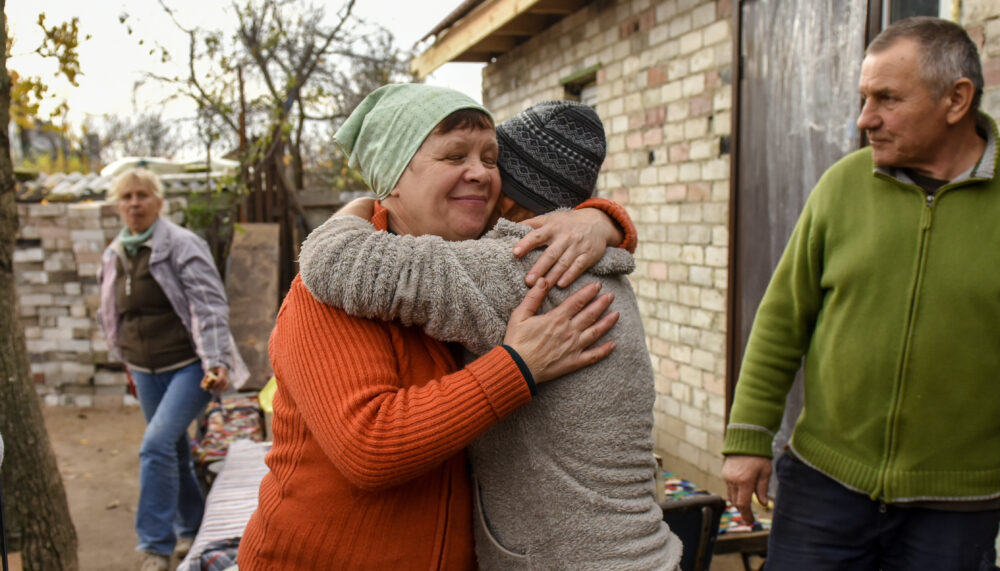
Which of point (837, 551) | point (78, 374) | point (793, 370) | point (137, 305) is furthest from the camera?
point (78, 374)

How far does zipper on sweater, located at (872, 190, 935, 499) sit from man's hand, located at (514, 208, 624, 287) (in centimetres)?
108

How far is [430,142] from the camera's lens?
1.44m

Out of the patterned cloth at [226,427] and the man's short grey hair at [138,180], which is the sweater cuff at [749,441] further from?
the man's short grey hair at [138,180]

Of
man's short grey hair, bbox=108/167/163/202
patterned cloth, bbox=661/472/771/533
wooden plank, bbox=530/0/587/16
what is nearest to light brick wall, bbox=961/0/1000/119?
patterned cloth, bbox=661/472/771/533

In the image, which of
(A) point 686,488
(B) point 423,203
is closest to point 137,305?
(A) point 686,488

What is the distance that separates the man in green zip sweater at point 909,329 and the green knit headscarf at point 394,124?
1286 mm

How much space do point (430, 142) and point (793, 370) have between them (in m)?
1.55

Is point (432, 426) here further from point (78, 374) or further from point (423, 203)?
point (78, 374)

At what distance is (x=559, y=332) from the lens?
1326mm

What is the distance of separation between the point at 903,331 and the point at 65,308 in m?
9.23

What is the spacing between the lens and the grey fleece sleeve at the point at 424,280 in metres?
1.30

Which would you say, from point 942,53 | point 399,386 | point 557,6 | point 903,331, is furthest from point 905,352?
point 557,6

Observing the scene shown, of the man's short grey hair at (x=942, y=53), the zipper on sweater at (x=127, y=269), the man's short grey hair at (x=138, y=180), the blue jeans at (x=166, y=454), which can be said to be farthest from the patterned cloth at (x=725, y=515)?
the man's short grey hair at (x=138, y=180)

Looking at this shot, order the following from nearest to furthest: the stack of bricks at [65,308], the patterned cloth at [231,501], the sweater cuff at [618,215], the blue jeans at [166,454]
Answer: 1. the sweater cuff at [618,215]
2. the patterned cloth at [231,501]
3. the blue jeans at [166,454]
4. the stack of bricks at [65,308]
